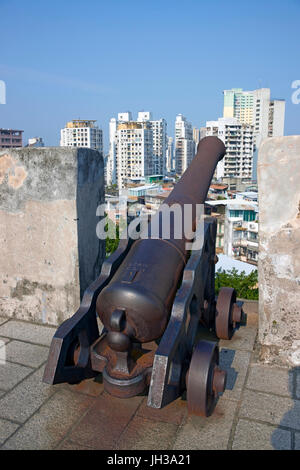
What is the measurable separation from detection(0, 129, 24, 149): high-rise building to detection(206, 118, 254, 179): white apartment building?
35131 millimetres

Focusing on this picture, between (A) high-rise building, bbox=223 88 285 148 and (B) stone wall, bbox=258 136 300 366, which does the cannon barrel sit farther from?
(A) high-rise building, bbox=223 88 285 148

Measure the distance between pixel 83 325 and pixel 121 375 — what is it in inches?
16.3

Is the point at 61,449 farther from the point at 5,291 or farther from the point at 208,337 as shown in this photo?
the point at 5,291

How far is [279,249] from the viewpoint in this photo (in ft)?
10.1

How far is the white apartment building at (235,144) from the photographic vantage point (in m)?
74.2

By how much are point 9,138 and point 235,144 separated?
41.0 metres

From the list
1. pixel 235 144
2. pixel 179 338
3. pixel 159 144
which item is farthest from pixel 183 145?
pixel 179 338

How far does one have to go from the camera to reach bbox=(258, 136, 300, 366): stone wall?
296 cm

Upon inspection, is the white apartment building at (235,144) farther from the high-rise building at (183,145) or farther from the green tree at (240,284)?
the green tree at (240,284)

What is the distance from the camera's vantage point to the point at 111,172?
94.5 metres

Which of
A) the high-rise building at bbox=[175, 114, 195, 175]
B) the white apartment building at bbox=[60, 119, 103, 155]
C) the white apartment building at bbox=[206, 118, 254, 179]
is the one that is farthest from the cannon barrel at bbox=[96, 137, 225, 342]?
the high-rise building at bbox=[175, 114, 195, 175]

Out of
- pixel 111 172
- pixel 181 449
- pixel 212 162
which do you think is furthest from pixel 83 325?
pixel 111 172

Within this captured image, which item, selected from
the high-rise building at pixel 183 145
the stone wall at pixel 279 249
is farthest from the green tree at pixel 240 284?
the high-rise building at pixel 183 145

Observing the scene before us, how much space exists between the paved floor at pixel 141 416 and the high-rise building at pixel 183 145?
102m
